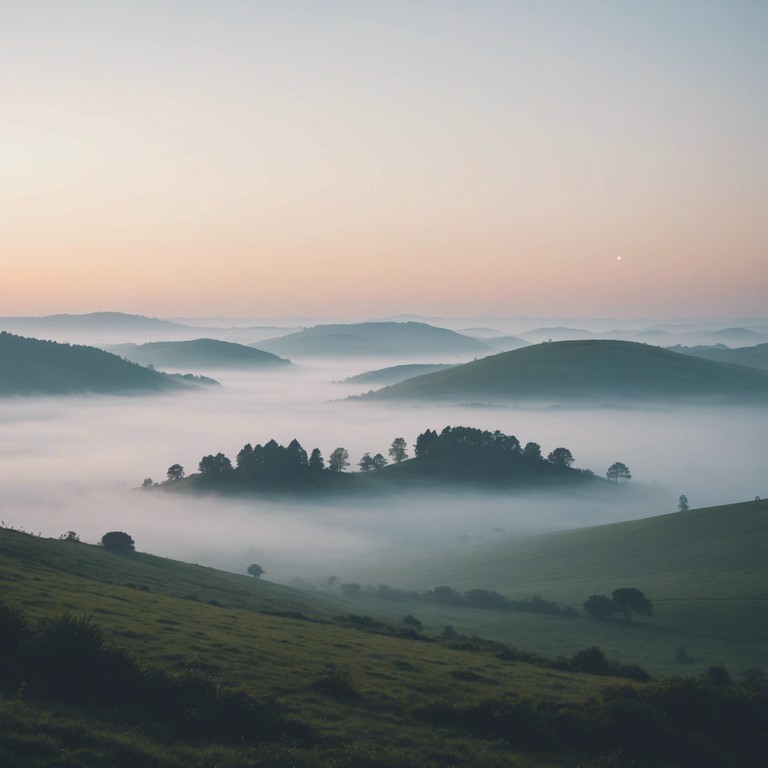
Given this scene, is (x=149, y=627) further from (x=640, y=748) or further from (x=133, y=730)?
(x=640, y=748)

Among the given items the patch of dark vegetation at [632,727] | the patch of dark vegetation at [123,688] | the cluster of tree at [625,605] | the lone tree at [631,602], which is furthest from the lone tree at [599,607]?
Answer: the patch of dark vegetation at [123,688]

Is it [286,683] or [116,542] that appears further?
[116,542]

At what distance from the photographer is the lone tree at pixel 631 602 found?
128 meters

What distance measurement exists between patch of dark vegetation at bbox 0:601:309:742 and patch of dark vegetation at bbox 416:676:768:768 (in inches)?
416

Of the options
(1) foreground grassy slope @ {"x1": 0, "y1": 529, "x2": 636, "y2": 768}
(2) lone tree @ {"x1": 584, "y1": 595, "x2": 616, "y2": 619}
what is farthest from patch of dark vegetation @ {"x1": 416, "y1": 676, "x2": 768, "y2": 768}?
(2) lone tree @ {"x1": 584, "y1": 595, "x2": 616, "y2": 619}

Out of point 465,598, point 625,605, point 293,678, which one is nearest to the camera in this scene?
point 293,678

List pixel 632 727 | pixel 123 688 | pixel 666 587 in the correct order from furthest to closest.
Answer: pixel 666 587 < pixel 632 727 < pixel 123 688

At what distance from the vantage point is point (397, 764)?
95.5ft

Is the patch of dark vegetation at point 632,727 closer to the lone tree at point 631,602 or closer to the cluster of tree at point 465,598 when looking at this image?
the lone tree at point 631,602

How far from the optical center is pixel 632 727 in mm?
37031

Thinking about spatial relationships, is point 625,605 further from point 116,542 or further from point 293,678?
point 293,678

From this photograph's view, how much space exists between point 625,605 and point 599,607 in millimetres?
6106

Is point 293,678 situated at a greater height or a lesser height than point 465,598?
greater

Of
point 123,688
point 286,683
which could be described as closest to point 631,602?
point 286,683
